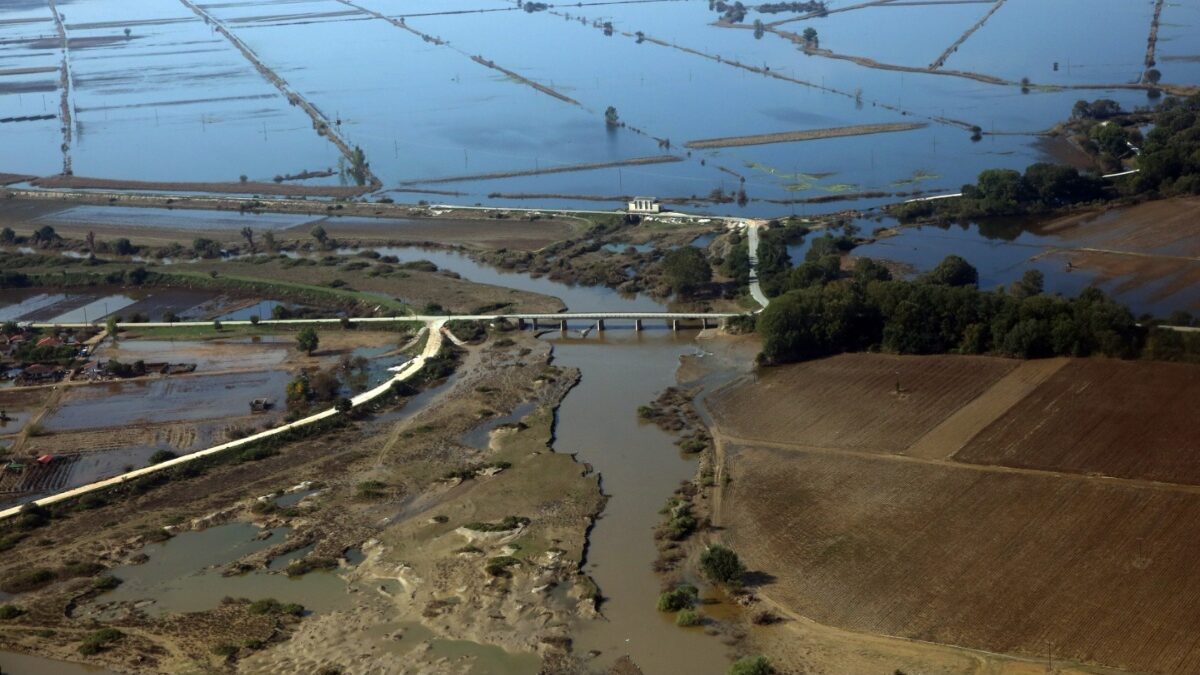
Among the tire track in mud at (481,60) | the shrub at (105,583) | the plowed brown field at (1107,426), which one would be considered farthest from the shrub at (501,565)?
the tire track in mud at (481,60)

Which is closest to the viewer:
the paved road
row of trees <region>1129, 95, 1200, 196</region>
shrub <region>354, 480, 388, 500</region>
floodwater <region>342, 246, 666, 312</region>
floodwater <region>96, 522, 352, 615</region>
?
floodwater <region>96, 522, 352, 615</region>

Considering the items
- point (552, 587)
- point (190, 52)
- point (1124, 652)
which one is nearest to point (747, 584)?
point (552, 587)

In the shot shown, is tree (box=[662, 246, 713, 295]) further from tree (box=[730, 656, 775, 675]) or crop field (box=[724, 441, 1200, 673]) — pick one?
tree (box=[730, 656, 775, 675])

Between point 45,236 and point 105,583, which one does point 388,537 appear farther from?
point 45,236

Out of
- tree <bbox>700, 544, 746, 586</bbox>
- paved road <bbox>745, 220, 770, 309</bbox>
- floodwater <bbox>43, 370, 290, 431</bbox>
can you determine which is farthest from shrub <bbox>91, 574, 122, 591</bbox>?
paved road <bbox>745, 220, 770, 309</bbox>

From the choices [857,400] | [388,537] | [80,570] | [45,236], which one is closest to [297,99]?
[45,236]
